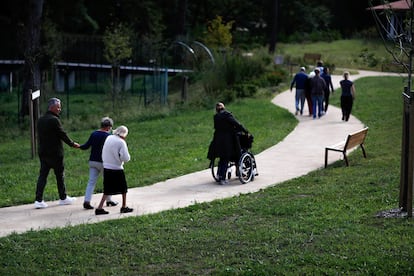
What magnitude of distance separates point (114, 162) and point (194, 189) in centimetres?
276

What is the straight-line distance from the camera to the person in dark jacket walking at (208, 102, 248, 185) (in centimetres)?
1459

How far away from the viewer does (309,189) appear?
1362cm

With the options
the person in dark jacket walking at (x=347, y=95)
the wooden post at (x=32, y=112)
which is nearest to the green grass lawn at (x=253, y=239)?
the wooden post at (x=32, y=112)

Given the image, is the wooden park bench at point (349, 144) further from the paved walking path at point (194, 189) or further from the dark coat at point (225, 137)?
the dark coat at point (225, 137)

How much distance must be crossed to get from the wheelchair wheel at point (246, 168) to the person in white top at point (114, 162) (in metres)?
3.37

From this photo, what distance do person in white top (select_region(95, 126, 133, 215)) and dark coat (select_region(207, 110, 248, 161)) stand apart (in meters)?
3.07

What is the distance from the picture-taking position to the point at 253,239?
32.2 feet

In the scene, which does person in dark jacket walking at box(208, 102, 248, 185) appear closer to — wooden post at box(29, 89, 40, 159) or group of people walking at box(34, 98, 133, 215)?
group of people walking at box(34, 98, 133, 215)

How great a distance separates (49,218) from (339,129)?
12.6 m

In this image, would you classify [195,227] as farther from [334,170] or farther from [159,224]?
[334,170]

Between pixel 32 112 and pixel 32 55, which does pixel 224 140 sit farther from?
pixel 32 55

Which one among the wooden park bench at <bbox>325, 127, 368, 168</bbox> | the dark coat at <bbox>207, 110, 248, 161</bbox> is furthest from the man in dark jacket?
the wooden park bench at <bbox>325, 127, 368, 168</bbox>

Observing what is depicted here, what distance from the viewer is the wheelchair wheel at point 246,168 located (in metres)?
14.8

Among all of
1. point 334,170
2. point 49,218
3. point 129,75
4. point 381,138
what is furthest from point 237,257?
point 129,75
